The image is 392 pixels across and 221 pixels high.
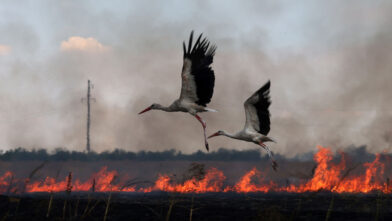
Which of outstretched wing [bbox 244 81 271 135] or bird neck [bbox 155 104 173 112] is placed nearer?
outstretched wing [bbox 244 81 271 135]

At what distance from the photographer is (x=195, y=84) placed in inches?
514

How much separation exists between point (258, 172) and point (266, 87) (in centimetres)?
3252

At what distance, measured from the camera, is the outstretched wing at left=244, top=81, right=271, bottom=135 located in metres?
12.0

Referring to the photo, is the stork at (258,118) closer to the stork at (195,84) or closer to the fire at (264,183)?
the stork at (195,84)

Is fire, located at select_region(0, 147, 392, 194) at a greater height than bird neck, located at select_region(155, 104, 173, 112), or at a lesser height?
lesser

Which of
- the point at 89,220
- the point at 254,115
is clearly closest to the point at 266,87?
the point at 254,115

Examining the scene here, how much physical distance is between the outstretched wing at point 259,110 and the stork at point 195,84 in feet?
3.73

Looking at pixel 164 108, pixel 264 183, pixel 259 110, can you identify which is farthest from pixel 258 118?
pixel 264 183

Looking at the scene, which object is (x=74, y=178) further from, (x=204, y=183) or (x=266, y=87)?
(x=266, y=87)

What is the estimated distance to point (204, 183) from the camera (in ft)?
121

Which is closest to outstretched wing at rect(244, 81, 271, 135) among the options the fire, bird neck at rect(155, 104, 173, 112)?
bird neck at rect(155, 104, 173, 112)

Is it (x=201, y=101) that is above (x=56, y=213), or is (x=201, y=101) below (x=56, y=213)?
above

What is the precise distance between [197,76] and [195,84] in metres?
0.27

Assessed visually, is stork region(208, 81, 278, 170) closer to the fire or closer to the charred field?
the charred field
